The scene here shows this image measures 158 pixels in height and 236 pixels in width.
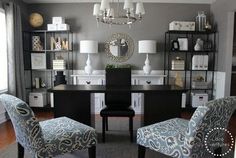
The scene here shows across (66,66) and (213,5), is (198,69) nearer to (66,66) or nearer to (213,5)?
(213,5)

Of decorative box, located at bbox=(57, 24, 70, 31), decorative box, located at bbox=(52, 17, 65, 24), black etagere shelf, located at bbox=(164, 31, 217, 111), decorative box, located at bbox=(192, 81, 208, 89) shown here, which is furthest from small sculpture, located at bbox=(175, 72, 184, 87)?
decorative box, located at bbox=(52, 17, 65, 24)

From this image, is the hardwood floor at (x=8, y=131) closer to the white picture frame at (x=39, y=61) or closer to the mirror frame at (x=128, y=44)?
the white picture frame at (x=39, y=61)

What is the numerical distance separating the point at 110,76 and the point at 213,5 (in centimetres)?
309

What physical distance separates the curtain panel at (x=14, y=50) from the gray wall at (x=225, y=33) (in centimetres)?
416

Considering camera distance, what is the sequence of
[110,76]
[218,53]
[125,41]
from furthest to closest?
[125,41] → [218,53] → [110,76]

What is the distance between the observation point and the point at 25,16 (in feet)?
16.3

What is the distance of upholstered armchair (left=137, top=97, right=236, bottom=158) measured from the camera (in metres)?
1.79

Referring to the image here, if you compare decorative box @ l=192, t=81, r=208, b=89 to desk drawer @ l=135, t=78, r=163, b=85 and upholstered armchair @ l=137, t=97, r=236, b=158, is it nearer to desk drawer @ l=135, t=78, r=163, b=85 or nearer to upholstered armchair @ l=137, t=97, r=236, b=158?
desk drawer @ l=135, t=78, r=163, b=85

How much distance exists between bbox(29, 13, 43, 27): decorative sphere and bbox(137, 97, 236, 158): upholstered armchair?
12.3 ft

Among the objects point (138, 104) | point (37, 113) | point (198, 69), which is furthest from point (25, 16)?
point (198, 69)

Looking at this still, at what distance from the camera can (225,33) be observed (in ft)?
14.3

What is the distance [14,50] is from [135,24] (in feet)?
8.68

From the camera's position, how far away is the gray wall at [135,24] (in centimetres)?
497

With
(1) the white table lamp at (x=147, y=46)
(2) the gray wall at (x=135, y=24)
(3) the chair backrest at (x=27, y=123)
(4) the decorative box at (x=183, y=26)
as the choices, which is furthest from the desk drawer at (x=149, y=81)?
(3) the chair backrest at (x=27, y=123)
